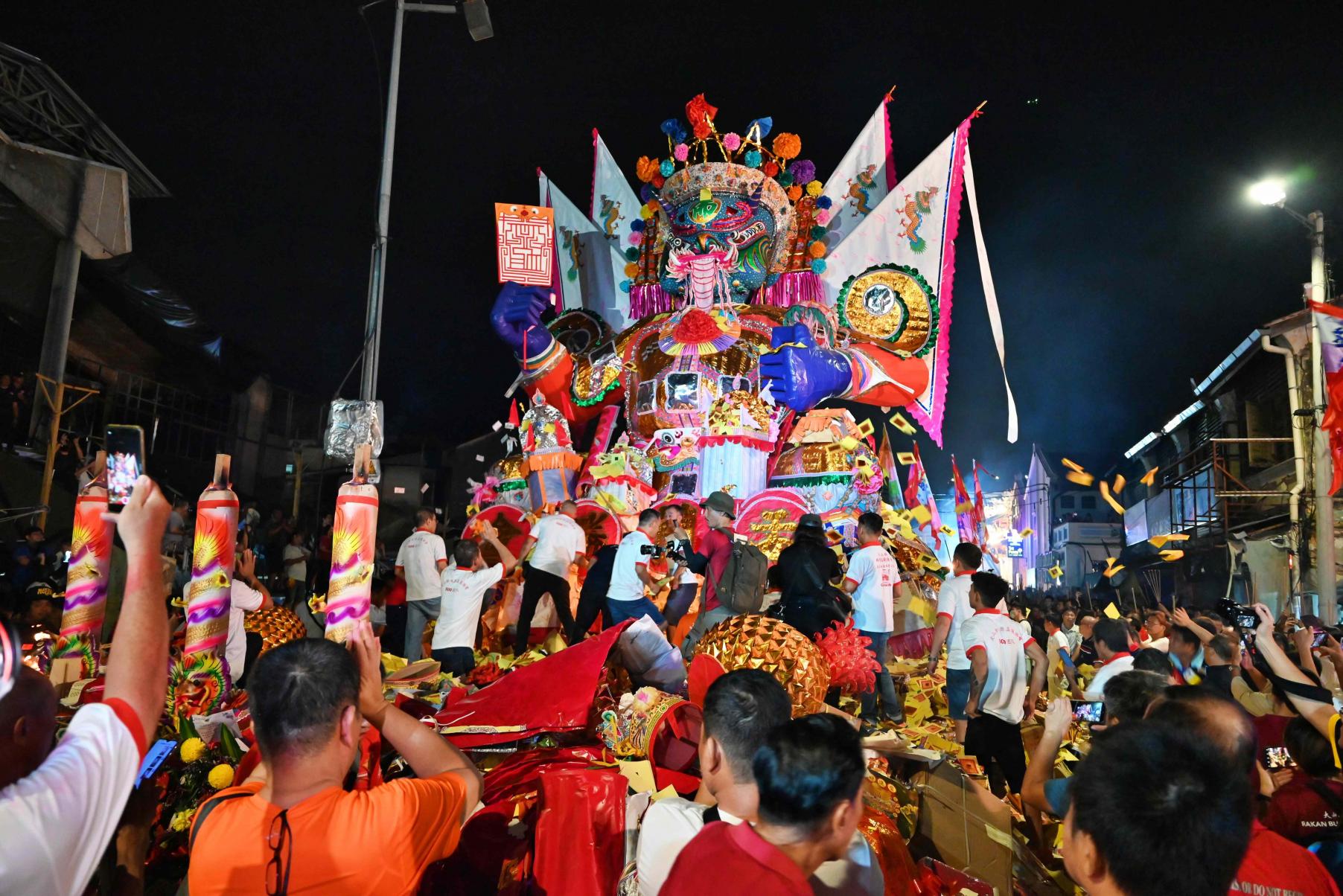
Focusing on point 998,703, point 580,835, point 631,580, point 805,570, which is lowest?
point 580,835

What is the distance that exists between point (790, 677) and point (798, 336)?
7.40 m

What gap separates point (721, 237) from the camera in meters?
12.1

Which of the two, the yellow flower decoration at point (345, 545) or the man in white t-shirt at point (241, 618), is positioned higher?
the yellow flower decoration at point (345, 545)

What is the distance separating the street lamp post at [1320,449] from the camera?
10.5 meters

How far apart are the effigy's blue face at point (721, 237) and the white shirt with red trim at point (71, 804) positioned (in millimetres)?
10594

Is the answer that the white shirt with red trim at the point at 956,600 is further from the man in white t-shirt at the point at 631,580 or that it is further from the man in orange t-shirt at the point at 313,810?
the man in orange t-shirt at the point at 313,810

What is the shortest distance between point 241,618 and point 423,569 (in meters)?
1.72

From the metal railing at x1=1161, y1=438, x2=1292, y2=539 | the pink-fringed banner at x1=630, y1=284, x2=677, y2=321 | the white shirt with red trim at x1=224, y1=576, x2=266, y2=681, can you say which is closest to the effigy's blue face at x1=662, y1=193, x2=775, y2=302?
the pink-fringed banner at x1=630, y1=284, x2=677, y2=321

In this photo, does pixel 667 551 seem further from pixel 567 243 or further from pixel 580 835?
pixel 567 243

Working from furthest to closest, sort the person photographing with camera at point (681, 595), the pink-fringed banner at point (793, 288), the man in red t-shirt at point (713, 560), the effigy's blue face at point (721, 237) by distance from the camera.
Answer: the pink-fringed banner at point (793, 288), the effigy's blue face at point (721, 237), the person photographing with camera at point (681, 595), the man in red t-shirt at point (713, 560)

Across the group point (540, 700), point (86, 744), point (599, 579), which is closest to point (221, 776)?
point (540, 700)

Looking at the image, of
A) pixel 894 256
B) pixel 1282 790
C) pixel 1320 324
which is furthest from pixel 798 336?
pixel 1282 790

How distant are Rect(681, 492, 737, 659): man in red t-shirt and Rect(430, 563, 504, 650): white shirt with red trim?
5.34 feet

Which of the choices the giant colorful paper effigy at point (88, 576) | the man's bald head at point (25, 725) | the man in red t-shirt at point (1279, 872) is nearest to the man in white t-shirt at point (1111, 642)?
the man in red t-shirt at point (1279, 872)
